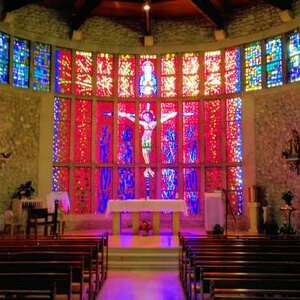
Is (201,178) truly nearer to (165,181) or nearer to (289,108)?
(165,181)

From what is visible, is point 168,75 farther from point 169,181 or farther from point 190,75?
point 169,181

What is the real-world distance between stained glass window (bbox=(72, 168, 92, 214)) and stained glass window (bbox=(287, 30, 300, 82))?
613 cm

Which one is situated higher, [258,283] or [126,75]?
[126,75]

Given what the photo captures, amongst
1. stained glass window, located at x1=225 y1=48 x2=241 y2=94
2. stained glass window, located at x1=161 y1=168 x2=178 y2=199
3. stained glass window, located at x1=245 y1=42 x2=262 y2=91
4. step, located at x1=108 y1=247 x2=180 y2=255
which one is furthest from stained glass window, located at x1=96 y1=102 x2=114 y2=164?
step, located at x1=108 y1=247 x2=180 y2=255

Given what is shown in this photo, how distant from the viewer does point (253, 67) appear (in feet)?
40.6

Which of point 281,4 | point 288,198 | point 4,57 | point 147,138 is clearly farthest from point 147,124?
point 281,4

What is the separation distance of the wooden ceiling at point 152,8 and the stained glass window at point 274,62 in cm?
133

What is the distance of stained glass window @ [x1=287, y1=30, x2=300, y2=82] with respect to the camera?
1141 cm

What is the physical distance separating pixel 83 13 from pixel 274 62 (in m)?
5.45

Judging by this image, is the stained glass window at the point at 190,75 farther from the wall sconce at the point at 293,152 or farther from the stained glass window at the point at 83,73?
the wall sconce at the point at 293,152

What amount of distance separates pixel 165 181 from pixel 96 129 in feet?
8.23

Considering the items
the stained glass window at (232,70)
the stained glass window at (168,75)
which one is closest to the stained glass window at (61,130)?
the stained glass window at (168,75)

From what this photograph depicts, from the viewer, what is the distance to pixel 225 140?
41.0 feet

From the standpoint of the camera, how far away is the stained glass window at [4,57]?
1149cm
